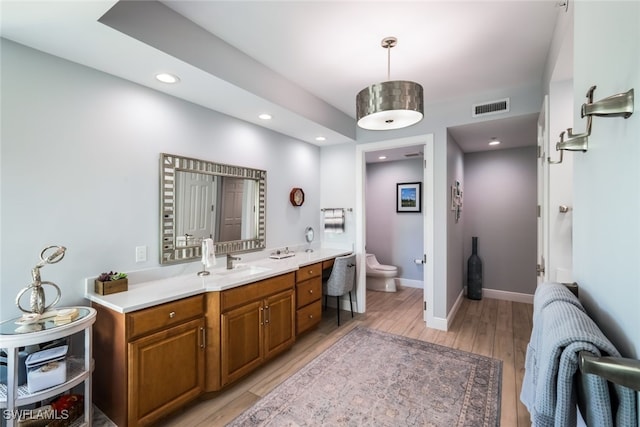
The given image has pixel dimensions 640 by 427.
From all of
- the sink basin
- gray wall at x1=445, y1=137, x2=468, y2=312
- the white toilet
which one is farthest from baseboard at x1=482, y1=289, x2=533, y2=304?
the sink basin

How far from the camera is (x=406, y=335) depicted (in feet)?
10.3

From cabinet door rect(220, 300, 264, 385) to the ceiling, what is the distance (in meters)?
1.73

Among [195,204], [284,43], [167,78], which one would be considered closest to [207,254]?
[195,204]

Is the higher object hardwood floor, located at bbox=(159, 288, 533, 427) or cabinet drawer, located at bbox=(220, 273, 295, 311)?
cabinet drawer, located at bbox=(220, 273, 295, 311)

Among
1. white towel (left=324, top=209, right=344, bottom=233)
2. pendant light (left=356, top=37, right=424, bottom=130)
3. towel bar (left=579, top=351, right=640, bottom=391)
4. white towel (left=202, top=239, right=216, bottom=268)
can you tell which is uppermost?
pendant light (left=356, top=37, right=424, bottom=130)

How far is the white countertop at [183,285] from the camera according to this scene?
1735mm

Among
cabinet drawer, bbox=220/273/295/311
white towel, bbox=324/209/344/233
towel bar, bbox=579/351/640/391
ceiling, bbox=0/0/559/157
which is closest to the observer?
towel bar, bbox=579/351/640/391

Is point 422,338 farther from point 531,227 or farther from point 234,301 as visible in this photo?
point 531,227

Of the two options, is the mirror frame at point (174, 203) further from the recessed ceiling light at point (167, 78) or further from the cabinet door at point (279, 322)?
the cabinet door at point (279, 322)

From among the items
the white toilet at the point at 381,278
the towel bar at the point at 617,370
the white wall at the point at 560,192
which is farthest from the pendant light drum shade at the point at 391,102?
the white toilet at the point at 381,278

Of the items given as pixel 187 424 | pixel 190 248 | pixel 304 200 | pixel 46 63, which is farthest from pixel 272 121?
pixel 187 424

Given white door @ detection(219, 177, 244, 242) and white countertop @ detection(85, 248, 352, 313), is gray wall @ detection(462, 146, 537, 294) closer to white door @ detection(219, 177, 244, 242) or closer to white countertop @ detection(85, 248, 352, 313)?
white countertop @ detection(85, 248, 352, 313)

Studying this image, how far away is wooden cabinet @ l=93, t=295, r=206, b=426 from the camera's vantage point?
5.44ft

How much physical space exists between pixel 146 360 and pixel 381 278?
12.5 ft
